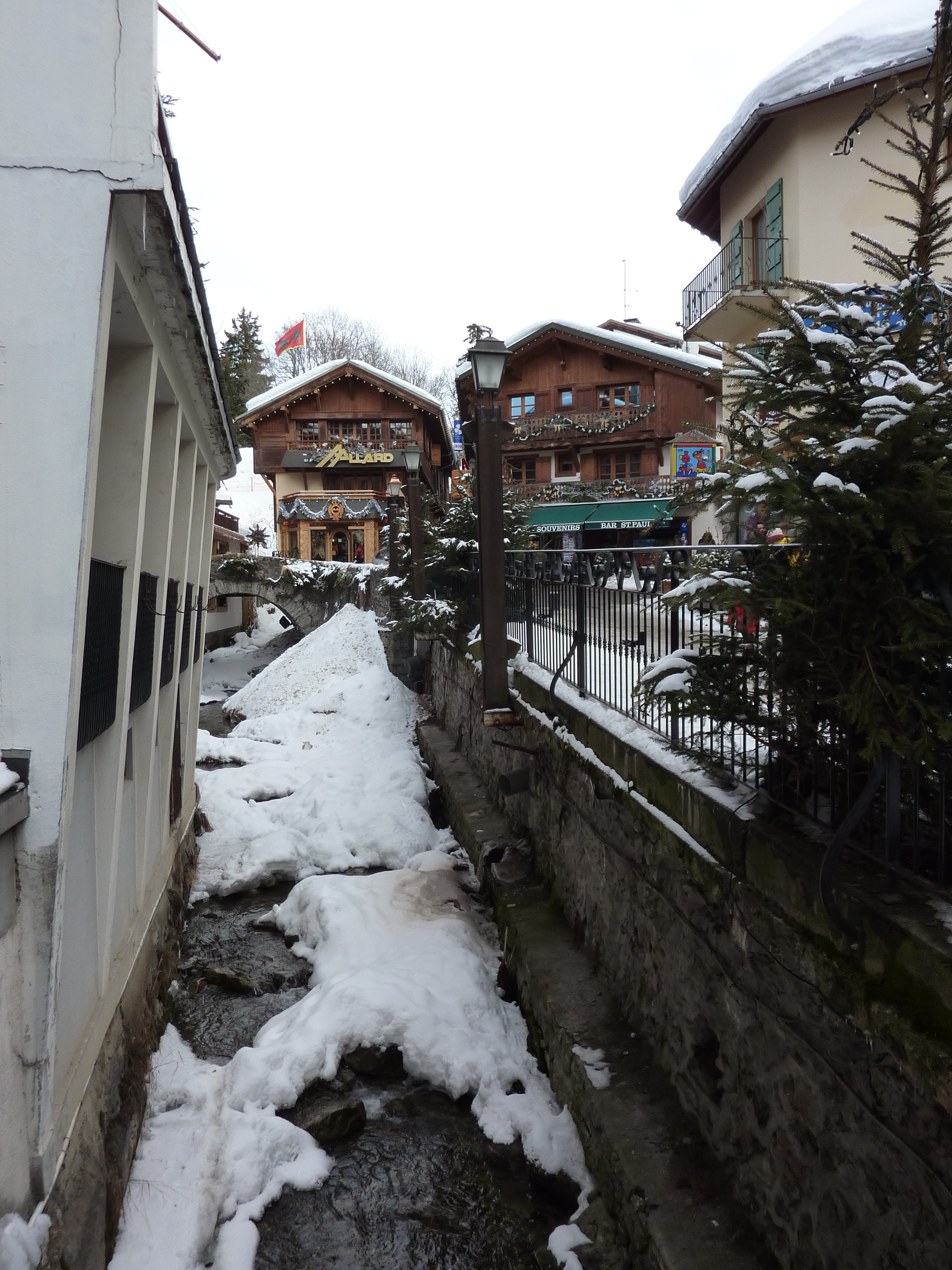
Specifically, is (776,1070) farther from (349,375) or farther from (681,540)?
(349,375)

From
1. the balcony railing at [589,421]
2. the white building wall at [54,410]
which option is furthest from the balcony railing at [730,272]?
the balcony railing at [589,421]

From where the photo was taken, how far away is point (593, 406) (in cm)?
3100

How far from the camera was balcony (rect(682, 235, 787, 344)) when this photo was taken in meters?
14.4

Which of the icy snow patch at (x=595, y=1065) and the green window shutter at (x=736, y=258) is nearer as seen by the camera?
the icy snow patch at (x=595, y=1065)

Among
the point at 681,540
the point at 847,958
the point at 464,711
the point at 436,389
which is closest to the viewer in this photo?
the point at 847,958

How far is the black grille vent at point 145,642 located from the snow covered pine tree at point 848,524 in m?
3.34

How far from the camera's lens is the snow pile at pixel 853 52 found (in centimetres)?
1271

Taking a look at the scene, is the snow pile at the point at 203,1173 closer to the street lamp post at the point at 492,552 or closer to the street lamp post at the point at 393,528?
the street lamp post at the point at 492,552

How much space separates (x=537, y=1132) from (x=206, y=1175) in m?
1.85

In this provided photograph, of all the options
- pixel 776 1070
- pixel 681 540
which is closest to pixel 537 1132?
pixel 776 1070

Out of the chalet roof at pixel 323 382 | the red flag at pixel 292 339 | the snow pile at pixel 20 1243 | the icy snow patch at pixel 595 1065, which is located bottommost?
the icy snow patch at pixel 595 1065

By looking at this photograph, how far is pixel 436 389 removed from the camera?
64562 millimetres

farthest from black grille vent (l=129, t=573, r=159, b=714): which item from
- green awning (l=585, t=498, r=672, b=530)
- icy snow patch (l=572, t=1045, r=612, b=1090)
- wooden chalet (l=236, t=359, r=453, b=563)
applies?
wooden chalet (l=236, t=359, r=453, b=563)

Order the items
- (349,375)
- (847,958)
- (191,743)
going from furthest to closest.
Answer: (349,375) < (191,743) < (847,958)
